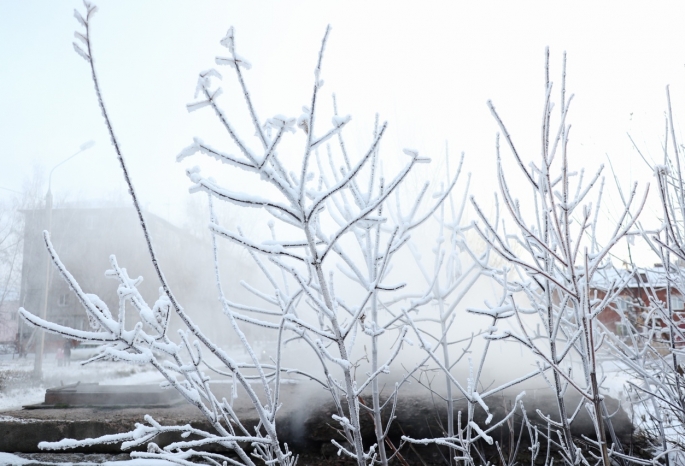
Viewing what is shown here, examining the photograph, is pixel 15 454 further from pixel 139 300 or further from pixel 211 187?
pixel 211 187

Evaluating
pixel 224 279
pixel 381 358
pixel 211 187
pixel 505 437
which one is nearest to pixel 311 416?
pixel 505 437

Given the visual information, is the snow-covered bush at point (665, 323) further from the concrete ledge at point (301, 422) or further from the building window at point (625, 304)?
the concrete ledge at point (301, 422)

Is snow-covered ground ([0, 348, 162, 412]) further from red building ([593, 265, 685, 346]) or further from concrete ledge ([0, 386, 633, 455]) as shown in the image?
red building ([593, 265, 685, 346])

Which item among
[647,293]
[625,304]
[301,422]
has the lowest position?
[301,422]

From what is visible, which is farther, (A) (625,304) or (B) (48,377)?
(B) (48,377)

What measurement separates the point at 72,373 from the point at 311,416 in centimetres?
1103

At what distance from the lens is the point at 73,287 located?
0.92 metres

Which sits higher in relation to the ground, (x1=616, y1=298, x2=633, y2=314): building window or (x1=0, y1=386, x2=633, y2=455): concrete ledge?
(x1=616, y1=298, x2=633, y2=314): building window

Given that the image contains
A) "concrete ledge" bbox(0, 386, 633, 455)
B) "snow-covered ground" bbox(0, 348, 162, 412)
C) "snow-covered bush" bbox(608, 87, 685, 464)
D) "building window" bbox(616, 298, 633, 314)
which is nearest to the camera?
"snow-covered bush" bbox(608, 87, 685, 464)

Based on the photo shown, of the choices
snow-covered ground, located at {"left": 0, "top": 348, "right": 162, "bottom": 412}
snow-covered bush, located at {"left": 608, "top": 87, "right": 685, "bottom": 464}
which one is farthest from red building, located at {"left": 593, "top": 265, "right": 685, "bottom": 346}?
snow-covered ground, located at {"left": 0, "top": 348, "right": 162, "bottom": 412}

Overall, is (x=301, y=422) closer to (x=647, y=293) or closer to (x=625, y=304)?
(x=625, y=304)

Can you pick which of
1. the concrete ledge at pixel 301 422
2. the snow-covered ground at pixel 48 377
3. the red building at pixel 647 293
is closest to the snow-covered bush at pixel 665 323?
the red building at pixel 647 293

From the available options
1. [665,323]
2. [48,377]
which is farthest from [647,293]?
[48,377]

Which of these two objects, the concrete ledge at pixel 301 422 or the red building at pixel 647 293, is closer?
the red building at pixel 647 293
